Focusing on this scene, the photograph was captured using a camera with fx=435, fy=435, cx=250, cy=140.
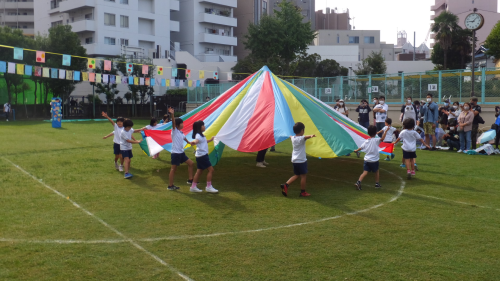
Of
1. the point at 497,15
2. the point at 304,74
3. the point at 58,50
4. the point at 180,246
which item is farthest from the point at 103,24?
the point at 497,15

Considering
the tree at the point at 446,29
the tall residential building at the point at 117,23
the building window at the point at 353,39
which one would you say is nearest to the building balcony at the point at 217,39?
the tall residential building at the point at 117,23

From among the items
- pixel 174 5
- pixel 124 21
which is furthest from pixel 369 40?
pixel 124 21

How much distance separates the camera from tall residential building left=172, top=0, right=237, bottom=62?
171 feet

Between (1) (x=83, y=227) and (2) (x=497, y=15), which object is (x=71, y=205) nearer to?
(1) (x=83, y=227)

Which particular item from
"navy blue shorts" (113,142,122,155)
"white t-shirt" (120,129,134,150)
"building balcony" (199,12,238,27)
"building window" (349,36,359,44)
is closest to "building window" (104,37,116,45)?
"building balcony" (199,12,238,27)

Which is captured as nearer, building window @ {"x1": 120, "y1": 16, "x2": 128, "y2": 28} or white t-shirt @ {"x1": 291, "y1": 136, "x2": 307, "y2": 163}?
white t-shirt @ {"x1": 291, "y1": 136, "x2": 307, "y2": 163}

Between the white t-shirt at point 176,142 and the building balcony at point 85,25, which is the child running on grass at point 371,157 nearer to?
the white t-shirt at point 176,142

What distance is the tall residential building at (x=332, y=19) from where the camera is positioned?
77.0 m

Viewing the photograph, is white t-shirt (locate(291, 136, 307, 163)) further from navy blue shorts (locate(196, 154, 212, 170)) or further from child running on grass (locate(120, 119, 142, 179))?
child running on grass (locate(120, 119, 142, 179))

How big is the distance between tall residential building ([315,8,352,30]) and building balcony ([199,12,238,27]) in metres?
26.1

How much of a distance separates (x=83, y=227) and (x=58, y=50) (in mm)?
31652

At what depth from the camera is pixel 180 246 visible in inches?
223

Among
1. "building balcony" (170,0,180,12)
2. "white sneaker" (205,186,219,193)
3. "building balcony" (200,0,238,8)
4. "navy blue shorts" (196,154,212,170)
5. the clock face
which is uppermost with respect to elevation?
"building balcony" (200,0,238,8)

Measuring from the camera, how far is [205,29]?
53562mm
